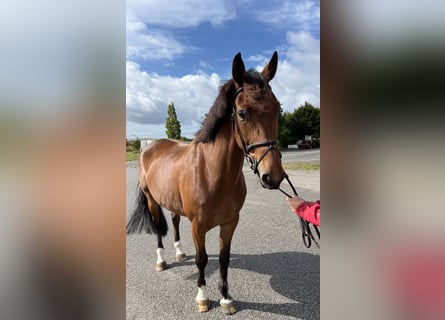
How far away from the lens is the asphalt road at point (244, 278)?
2.73 metres

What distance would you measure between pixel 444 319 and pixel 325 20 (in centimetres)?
66

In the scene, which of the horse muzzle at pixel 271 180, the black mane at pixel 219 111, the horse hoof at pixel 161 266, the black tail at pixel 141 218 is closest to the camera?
the horse muzzle at pixel 271 180

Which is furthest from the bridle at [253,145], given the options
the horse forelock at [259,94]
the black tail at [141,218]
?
the black tail at [141,218]

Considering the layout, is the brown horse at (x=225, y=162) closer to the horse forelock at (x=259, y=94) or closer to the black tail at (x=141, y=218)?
the horse forelock at (x=259, y=94)

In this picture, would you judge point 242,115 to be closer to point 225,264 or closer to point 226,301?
point 225,264

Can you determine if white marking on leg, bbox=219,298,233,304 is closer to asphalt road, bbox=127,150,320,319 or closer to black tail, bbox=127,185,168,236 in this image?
asphalt road, bbox=127,150,320,319

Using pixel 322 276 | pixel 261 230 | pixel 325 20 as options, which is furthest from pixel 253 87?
pixel 261 230

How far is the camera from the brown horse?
6.64ft

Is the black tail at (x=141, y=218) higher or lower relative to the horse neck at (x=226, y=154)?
lower

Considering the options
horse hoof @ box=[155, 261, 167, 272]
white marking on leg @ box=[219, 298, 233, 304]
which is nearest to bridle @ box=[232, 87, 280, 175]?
white marking on leg @ box=[219, 298, 233, 304]

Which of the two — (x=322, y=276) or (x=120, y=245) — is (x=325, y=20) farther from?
(x=120, y=245)

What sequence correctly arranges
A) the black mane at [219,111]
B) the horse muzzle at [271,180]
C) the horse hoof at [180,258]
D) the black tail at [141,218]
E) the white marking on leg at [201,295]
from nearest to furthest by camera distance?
the horse muzzle at [271,180], the black mane at [219,111], the white marking on leg at [201,295], the horse hoof at [180,258], the black tail at [141,218]

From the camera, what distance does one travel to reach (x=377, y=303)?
0.59 m

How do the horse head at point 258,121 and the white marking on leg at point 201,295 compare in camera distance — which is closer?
the horse head at point 258,121
